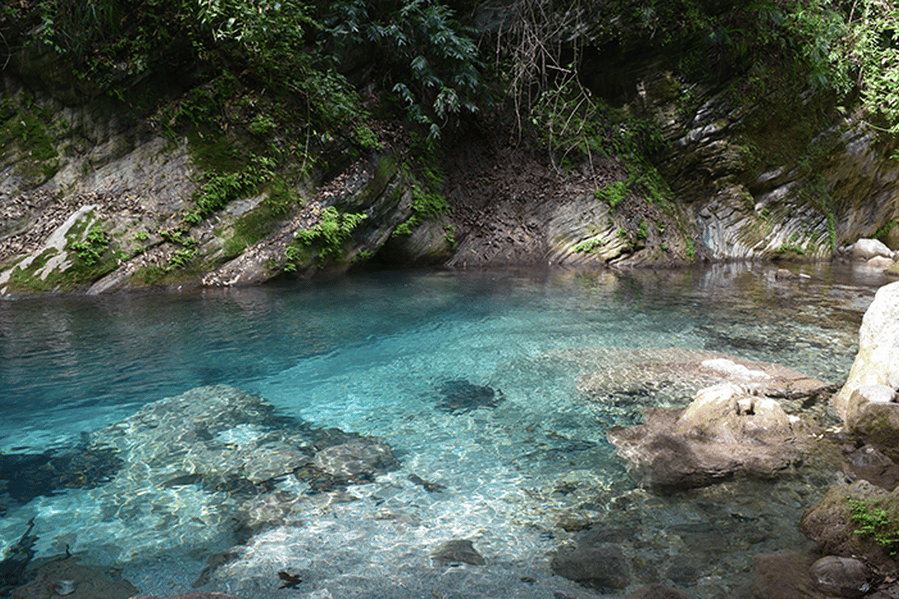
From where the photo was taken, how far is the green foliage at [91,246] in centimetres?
911

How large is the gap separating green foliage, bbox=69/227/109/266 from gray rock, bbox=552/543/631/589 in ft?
33.2

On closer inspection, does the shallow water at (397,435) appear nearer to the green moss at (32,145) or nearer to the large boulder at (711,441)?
the large boulder at (711,441)

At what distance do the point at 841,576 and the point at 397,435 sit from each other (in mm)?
2650

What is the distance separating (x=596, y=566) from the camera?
232 cm

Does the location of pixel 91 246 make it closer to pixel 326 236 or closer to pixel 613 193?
pixel 326 236

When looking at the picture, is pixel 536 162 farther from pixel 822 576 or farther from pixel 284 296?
pixel 822 576

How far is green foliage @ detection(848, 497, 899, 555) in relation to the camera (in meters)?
2.11

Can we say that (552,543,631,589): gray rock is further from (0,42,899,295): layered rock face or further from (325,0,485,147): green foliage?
(325,0,485,147): green foliage

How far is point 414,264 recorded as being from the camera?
13.8 metres

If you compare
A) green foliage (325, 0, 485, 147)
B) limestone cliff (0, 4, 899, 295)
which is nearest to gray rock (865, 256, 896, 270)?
limestone cliff (0, 4, 899, 295)

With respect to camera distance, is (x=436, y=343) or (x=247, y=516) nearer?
(x=247, y=516)

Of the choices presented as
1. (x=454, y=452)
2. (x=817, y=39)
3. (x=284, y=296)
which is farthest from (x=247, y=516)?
(x=817, y=39)

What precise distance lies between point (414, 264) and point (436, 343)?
25.3ft

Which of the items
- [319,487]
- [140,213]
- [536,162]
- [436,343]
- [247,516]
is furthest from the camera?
Result: [536,162]
